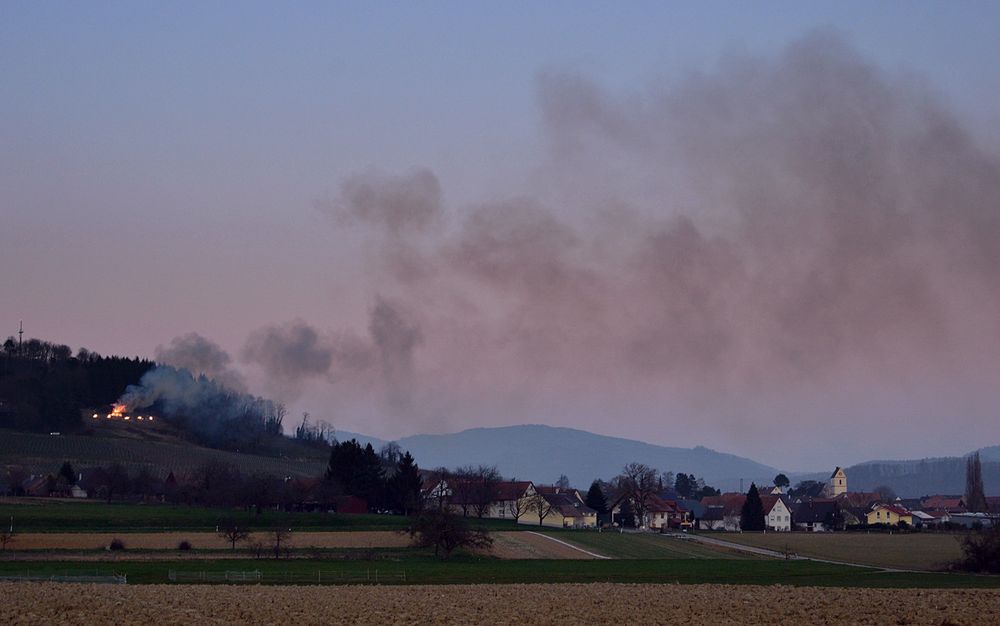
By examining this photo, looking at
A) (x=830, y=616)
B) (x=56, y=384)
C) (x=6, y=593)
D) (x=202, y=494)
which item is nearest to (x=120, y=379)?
(x=56, y=384)

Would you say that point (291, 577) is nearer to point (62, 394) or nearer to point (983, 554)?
point (983, 554)

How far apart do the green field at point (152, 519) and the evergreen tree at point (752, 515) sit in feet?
158

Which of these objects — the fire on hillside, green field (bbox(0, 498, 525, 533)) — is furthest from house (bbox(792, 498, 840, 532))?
the fire on hillside

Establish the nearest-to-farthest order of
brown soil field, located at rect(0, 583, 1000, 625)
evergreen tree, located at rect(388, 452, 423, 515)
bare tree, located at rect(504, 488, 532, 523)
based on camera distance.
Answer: brown soil field, located at rect(0, 583, 1000, 625) < evergreen tree, located at rect(388, 452, 423, 515) < bare tree, located at rect(504, 488, 532, 523)

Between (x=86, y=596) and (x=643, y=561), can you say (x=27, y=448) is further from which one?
(x=86, y=596)

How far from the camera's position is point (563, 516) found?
475ft

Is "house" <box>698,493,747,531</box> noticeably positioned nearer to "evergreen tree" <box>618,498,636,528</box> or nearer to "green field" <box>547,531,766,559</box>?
"evergreen tree" <box>618,498,636,528</box>

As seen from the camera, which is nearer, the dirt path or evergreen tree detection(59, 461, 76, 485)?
the dirt path

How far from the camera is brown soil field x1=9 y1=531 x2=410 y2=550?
249 ft

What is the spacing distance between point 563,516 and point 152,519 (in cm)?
6157

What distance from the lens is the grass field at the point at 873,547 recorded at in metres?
81.1

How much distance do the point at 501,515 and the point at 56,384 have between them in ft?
304

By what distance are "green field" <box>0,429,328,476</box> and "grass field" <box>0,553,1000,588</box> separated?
9020cm

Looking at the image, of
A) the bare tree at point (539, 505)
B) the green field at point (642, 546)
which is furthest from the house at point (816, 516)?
the green field at point (642, 546)
